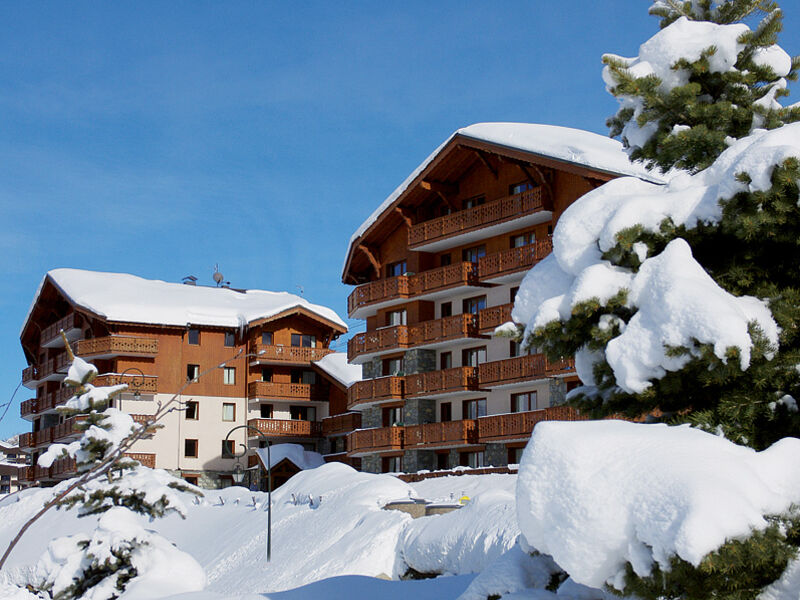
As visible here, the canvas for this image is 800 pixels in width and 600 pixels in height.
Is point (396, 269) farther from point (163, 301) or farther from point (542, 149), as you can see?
point (163, 301)

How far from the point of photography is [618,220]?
24.1 ft

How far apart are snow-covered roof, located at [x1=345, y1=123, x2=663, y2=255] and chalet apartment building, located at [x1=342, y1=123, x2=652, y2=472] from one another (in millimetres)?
75

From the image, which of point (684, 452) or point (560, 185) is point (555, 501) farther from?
point (560, 185)

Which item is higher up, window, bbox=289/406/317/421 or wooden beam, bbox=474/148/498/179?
wooden beam, bbox=474/148/498/179

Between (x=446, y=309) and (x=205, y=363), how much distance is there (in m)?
20.0

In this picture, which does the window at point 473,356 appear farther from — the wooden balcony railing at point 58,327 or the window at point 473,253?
the wooden balcony railing at point 58,327

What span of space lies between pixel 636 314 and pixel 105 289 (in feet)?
167

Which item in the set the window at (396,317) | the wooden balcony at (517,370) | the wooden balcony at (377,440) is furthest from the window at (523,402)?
the window at (396,317)

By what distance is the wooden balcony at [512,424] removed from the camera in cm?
3175

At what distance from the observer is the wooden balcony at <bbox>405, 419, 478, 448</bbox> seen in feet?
117

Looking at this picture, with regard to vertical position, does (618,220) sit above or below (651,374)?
above

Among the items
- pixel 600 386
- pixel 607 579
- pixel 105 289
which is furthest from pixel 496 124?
pixel 607 579

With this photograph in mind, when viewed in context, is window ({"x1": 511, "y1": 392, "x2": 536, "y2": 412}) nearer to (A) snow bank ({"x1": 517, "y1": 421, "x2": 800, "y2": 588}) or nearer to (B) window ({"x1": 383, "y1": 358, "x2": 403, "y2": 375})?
(B) window ({"x1": 383, "y1": 358, "x2": 403, "y2": 375})

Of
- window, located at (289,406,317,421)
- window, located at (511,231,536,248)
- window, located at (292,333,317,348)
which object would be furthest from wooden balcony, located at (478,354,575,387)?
window, located at (292,333,317,348)
